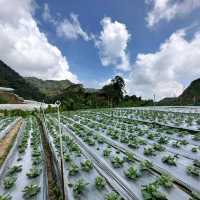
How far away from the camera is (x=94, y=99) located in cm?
2744

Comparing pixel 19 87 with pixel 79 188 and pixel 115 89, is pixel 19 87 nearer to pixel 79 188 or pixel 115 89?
pixel 115 89

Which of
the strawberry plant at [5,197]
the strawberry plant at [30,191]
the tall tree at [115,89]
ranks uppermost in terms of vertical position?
the tall tree at [115,89]

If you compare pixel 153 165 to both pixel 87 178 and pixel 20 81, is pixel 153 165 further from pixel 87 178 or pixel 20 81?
pixel 20 81

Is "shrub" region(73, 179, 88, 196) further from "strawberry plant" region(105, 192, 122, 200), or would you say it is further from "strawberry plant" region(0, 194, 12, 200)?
"strawberry plant" region(0, 194, 12, 200)

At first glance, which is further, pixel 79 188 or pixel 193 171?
pixel 193 171

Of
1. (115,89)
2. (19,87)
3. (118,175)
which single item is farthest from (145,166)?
(19,87)

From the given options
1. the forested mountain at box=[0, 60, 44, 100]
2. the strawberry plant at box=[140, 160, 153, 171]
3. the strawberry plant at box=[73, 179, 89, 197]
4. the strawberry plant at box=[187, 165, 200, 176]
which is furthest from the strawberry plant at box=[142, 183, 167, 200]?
the forested mountain at box=[0, 60, 44, 100]

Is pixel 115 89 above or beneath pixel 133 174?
above

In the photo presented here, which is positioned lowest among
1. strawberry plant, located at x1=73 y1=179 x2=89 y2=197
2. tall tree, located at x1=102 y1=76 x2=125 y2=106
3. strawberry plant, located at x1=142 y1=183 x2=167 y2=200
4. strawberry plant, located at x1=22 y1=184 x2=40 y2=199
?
strawberry plant, located at x1=22 y1=184 x2=40 y2=199

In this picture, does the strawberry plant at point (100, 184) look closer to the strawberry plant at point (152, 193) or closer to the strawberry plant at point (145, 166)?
the strawberry plant at point (152, 193)

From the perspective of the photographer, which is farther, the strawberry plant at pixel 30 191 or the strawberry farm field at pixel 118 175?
the strawberry plant at pixel 30 191

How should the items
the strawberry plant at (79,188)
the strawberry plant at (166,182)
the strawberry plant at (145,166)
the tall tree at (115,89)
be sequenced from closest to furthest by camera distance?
the strawberry plant at (166,182) < the strawberry plant at (79,188) < the strawberry plant at (145,166) < the tall tree at (115,89)

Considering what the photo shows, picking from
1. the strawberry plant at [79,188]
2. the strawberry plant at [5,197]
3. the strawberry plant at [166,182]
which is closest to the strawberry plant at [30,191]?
the strawberry plant at [5,197]

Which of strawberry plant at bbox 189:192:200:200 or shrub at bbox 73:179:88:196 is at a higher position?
strawberry plant at bbox 189:192:200:200
